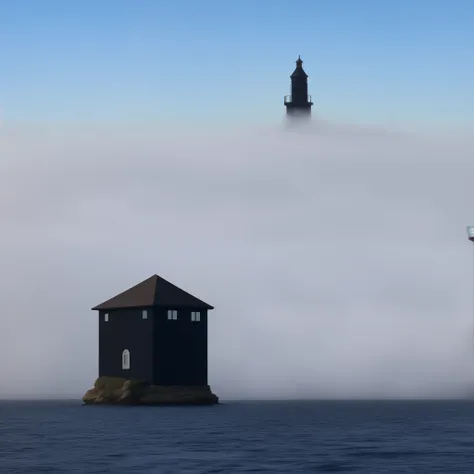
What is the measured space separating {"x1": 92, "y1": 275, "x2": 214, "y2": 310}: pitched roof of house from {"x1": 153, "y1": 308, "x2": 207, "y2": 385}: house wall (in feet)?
1.85

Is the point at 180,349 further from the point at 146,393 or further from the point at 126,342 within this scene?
the point at 126,342

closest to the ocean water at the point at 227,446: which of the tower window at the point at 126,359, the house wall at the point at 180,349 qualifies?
the house wall at the point at 180,349

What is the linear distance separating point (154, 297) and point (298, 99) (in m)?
27.6

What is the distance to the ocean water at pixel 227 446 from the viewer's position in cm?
4003

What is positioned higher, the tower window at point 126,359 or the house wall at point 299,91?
the house wall at point 299,91

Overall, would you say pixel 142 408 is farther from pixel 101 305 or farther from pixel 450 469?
pixel 450 469

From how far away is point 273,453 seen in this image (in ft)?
151

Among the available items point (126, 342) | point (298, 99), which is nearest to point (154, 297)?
point (126, 342)

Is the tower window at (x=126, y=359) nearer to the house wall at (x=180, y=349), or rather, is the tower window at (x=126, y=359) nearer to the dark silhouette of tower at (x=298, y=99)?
the house wall at (x=180, y=349)

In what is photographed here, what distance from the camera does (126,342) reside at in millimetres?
88250

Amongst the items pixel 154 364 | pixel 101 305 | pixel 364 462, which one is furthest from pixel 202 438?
pixel 101 305

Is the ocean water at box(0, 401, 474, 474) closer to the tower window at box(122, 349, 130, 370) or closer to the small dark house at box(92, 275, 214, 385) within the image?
the small dark house at box(92, 275, 214, 385)

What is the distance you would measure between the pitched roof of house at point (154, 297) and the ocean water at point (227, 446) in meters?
16.2

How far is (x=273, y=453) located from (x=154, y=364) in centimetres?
4092
